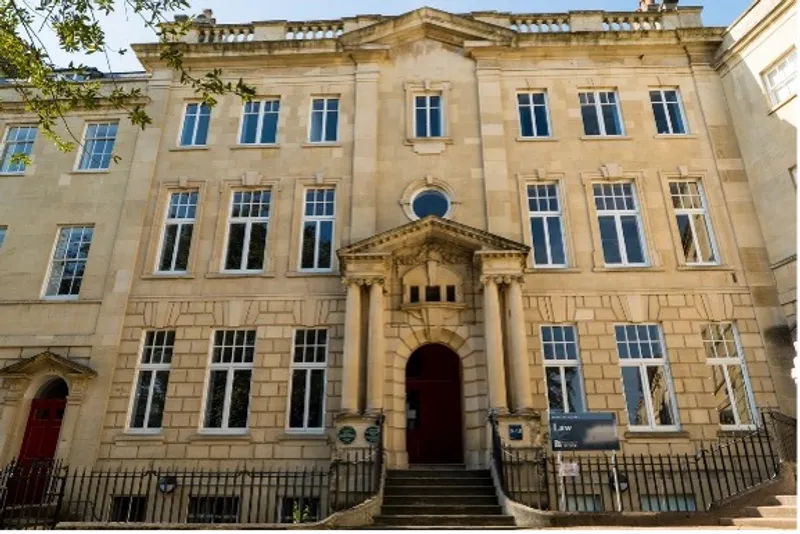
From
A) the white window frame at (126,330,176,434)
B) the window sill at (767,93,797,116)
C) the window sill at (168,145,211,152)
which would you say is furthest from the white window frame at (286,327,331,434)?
the window sill at (767,93,797,116)

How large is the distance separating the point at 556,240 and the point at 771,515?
8.25 metres

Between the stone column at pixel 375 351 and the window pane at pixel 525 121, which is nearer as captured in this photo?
the stone column at pixel 375 351

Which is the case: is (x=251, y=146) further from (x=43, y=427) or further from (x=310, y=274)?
(x=43, y=427)

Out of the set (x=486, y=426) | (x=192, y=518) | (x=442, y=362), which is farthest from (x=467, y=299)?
(x=192, y=518)

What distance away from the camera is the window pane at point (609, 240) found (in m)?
15.3

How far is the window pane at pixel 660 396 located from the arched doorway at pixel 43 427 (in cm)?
1549

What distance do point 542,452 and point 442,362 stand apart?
399cm

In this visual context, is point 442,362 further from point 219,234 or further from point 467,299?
point 219,234

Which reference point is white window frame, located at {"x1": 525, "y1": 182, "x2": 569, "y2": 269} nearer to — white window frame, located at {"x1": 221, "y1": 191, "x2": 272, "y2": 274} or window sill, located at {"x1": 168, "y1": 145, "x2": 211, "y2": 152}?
white window frame, located at {"x1": 221, "y1": 191, "x2": 272, "y2": 274}

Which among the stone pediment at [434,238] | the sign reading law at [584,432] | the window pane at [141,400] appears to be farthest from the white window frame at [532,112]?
the window pane at [141,400]

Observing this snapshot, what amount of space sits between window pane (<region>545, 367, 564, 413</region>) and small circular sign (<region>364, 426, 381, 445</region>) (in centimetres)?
459

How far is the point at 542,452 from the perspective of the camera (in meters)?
12.1

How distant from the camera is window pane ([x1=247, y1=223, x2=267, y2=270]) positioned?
15.7 metres

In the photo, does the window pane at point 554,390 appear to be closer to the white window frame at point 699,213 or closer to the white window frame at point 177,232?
→ the white window frame at point 699,213
